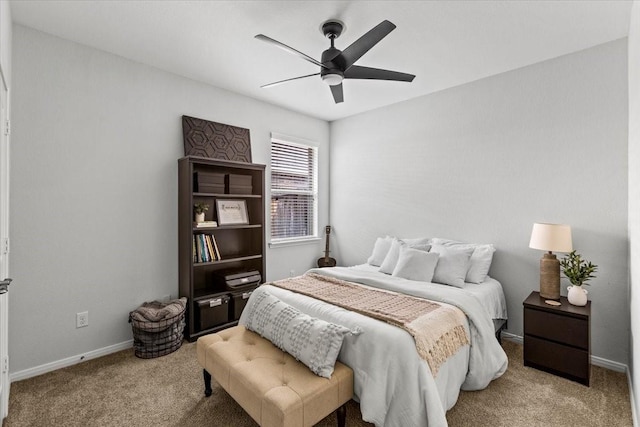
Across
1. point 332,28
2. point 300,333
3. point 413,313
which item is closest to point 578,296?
point 413,313

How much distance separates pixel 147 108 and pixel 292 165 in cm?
195

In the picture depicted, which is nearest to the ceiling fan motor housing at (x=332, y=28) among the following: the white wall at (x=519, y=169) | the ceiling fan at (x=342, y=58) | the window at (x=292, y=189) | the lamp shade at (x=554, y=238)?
the ceiling fan at (x=342, y=58)

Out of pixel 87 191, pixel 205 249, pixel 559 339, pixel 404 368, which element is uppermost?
pixel 87 191

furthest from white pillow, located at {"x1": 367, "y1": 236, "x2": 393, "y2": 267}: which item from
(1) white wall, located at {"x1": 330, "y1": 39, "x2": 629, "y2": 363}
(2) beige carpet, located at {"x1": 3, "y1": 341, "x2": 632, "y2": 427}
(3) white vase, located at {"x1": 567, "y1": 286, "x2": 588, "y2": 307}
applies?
(3) white vase, located at {"x1": 567, "y1": 286, "x2": 588, "y2": 307}

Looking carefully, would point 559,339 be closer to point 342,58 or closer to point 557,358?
point 557,358

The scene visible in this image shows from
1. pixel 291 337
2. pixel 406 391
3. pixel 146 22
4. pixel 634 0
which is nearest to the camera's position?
pixel 406 391

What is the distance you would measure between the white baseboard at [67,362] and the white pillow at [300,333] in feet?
4.87

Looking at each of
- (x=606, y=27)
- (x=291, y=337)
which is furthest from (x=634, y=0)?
(x=291, y=337)

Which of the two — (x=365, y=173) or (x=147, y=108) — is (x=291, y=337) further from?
(x=365, y=173)

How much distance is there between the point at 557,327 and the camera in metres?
2.46

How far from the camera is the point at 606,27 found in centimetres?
241

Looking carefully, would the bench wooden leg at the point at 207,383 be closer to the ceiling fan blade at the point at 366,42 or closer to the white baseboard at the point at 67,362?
the white baseboard at the point at 67,362

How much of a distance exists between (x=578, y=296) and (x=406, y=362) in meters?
1.74

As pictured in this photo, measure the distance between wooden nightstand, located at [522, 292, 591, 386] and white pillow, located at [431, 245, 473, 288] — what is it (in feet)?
1.83
